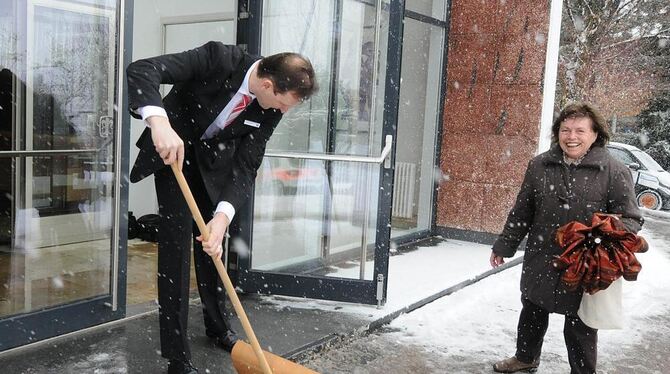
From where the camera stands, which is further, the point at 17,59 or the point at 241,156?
the point at 17,59

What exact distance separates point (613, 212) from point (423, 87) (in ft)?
15.0

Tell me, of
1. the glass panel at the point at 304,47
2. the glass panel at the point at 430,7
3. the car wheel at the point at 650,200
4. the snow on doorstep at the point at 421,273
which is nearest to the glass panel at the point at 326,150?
the glass panel at the point at 304,47

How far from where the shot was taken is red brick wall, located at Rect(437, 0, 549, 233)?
23.2 ft

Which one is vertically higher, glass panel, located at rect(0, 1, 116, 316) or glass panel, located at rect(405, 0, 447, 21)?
glass panel, located at rect(405, 0, 447, 21)

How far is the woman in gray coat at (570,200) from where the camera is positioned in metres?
3.33

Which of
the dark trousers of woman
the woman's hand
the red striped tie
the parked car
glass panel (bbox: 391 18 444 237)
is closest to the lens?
the woman's hand

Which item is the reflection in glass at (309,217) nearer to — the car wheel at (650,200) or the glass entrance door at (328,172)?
the glass entrance door at (328,172)

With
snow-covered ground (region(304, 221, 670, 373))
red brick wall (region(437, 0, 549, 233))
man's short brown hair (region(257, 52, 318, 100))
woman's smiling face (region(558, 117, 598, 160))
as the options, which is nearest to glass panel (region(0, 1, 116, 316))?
man's short brown hair (region(257, 52, 318, 100))

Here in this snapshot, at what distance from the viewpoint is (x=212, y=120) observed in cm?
309

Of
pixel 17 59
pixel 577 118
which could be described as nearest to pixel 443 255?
pixel 577 118

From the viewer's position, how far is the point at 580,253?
3.21 meters

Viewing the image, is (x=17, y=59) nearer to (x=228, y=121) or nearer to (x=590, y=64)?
(x=228, y=121)

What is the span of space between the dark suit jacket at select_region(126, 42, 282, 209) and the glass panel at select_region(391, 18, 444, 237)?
440cm

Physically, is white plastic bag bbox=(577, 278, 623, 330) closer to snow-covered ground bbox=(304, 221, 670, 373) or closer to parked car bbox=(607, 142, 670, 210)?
snow-covered ground bbox=(304, 221, 670, 373)
